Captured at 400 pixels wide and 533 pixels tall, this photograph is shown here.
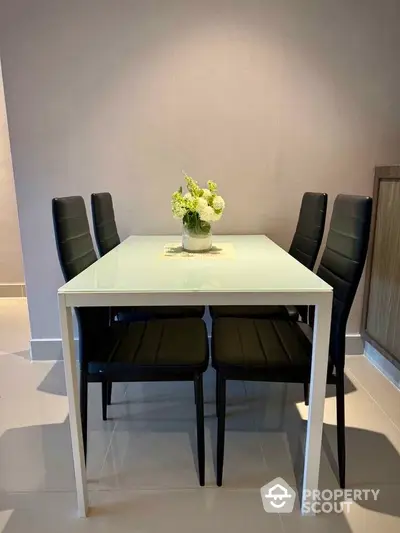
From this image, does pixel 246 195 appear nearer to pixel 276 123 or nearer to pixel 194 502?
pixel 276 123

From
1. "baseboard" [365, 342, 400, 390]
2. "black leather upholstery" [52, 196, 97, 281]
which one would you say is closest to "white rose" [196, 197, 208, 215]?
"black leather upholstery" [52, 196, 97, 281]

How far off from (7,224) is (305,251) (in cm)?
296

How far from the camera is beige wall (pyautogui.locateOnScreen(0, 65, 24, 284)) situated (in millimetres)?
3701

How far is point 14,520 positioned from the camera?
133 cm

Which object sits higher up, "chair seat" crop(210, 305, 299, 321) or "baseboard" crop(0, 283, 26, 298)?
"chair seat" crop(210, 305, 299, 321)

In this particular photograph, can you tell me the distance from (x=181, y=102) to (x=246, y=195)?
0.65m

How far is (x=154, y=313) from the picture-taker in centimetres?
201

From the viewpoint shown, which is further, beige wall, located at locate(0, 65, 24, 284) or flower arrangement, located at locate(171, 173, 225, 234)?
beige wall, located at locate(0, 65, 24, 284)

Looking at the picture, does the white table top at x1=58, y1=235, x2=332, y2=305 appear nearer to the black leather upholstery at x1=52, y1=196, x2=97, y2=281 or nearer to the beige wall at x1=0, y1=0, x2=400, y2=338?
the black leather upholstery at x1=52, y1=196, x2=97, y2=281

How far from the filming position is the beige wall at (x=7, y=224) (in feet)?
12.1

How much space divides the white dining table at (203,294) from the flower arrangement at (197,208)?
272 millimetres

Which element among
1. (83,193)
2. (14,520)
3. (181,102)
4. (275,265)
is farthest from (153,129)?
(14,520)

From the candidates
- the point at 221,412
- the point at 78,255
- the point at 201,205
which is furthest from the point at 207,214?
the point at 221,412

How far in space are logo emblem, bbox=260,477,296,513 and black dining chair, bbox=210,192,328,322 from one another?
742 millimetres
